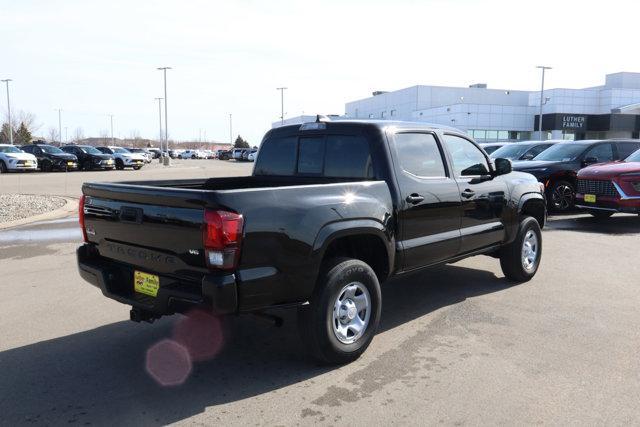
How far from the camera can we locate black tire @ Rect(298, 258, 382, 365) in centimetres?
408

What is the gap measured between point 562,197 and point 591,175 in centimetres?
167

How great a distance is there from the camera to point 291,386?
13.0ft

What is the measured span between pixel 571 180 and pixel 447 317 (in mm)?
9373

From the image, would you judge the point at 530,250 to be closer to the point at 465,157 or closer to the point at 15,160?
the point at 465,157

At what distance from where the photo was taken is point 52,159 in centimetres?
3225

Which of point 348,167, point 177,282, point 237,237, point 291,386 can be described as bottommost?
point 291,386

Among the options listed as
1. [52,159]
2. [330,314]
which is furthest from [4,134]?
[330,314]

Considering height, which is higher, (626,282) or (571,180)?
(571,180)

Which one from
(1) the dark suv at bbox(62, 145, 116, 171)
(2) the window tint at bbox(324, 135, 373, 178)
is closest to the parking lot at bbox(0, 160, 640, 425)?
(2) the window tint at bbox(324, 135, 373, 178)

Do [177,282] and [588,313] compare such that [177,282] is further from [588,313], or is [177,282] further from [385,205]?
[588,313]

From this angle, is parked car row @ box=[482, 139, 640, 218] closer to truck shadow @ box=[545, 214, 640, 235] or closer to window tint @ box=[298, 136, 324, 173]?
truck shadow @ box=[545, 214, 640, 235]

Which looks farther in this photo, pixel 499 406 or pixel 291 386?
pixel 291 386

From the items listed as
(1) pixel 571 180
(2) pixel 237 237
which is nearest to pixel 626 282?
(2) pixel 237 237

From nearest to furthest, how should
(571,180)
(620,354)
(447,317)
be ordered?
(620,354) → (447,317) → (571,180)
